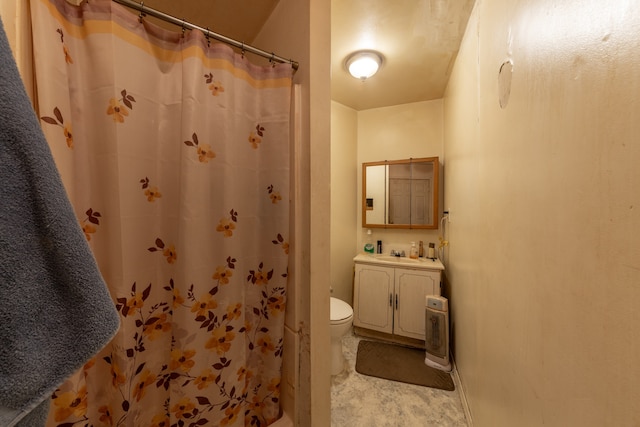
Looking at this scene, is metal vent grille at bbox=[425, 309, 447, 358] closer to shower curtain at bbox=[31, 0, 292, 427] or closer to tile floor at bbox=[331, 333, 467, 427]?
tile floor at bbox=[331, 333, 467, 427]

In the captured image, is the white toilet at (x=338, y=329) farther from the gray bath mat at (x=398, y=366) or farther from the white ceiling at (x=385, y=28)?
the white ceiling at (x=385, y=28)

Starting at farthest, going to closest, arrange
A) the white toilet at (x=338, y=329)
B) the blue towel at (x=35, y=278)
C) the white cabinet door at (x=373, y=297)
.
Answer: the white cabinet door at (x=373, y=297) < the white toilet at (x=338, y=329) < the blue towel at (x=35, y=278)

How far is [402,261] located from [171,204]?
6.69 ft

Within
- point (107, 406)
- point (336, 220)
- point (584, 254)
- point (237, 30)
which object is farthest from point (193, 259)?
point (336, 220)

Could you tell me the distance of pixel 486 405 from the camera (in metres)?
1.03

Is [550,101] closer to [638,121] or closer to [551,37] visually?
[551,37]

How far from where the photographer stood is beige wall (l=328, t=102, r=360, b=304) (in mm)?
2402

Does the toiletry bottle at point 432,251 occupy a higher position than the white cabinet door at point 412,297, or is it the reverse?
the toiletry bottle at point 432,251

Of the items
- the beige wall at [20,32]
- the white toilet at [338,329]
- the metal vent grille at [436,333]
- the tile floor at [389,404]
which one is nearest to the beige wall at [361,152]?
the white toilet at [338,329]

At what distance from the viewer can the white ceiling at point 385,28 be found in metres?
1.15

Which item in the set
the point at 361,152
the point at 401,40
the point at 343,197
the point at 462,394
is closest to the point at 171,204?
the point at 401,40

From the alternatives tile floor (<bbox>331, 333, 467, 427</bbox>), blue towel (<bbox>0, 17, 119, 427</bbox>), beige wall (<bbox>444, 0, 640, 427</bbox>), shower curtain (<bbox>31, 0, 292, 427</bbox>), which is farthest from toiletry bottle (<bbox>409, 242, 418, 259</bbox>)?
blue towel (<bbox>0, 17, 119, 427</bbox>)

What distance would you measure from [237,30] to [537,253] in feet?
5.54

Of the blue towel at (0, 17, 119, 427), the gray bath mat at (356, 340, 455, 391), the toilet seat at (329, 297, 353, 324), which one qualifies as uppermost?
the blue towel at (0, 17, 119, 427)
